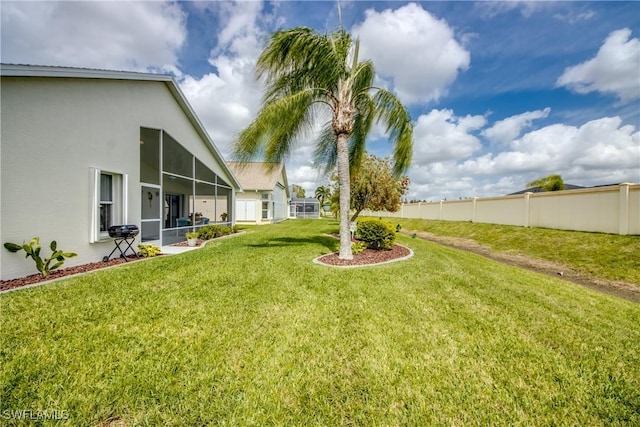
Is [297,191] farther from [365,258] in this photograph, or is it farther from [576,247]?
[365,258]

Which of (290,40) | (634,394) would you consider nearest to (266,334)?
(634,394)

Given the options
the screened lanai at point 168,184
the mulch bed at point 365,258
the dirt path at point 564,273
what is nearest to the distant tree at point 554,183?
the dirt path at point 564,273

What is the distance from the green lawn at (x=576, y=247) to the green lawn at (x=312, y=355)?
5089mm

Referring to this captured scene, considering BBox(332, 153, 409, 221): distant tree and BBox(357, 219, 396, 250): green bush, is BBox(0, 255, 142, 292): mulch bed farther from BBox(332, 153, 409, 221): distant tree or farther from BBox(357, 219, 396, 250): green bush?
BBox(332, 153, 409, 221): distant tree

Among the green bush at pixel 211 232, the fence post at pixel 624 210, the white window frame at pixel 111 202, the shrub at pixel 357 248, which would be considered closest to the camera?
the white window frame at pixel 111 202

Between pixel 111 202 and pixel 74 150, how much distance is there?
6.12 ft

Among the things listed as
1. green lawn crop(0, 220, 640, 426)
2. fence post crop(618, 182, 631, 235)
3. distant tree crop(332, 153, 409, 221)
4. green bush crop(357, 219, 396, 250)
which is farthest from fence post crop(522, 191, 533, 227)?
green lawn crop(0, 220, 640, 426)

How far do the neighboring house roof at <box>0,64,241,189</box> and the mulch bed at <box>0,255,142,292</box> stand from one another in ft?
13.0

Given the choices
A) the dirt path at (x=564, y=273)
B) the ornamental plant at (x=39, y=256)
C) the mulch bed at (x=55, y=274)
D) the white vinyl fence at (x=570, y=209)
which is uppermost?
the white vinyl fence at (x=570, y=209)

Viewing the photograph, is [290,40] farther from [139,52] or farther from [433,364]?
[433,364]

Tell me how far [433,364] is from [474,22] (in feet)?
38.7

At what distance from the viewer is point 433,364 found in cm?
290

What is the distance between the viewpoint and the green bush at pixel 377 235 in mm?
9469

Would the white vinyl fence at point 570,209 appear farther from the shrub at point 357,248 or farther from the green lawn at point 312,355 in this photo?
the shrub at point 357,248
